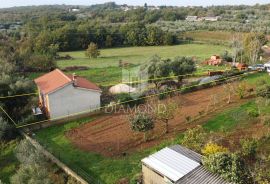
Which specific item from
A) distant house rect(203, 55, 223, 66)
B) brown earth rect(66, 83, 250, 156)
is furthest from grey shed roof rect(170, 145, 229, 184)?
distant house rect(203, 55, 223, 66)

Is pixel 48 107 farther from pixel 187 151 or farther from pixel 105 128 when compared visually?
pixel 187 151

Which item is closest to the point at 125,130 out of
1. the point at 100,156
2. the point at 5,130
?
the point at 100,156

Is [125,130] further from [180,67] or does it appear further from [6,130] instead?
[180,67]

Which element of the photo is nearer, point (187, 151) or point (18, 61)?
point (187, 151)

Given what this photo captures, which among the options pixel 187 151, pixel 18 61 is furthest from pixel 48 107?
pixel 18 61

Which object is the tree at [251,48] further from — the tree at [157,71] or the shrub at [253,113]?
the shrub at [253,113]

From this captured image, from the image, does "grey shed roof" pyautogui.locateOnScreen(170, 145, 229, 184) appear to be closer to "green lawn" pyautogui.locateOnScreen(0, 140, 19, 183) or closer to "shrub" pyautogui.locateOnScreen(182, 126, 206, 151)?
"shrub" pyautogui.locateOnScreen(182, 126, 206, 151)
